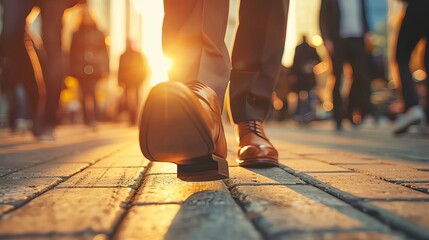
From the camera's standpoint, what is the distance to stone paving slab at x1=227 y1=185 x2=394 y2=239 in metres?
0.79

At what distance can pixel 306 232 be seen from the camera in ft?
2.51

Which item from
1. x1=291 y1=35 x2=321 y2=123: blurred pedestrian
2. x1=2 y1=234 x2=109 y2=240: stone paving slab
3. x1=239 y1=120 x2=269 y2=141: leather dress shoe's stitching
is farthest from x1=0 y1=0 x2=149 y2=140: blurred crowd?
x1=291 y1=35 x2=321 y2=123: blurred pedestrian

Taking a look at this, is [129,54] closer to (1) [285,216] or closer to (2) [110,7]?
(1) [285,216]

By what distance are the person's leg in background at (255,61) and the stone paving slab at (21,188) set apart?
2.59ft

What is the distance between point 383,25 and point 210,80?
36.4 m

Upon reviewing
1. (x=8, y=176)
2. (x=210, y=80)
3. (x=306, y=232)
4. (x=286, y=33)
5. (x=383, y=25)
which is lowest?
(x=8, y=176)

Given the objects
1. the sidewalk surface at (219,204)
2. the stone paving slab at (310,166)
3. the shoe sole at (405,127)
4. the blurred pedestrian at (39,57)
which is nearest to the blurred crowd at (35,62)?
the blurred pedestrian at (39,57)

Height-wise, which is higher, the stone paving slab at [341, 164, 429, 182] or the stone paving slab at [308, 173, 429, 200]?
the stone paving slab at [308, 173, 429, 200]

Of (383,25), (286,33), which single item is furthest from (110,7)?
(286,33)

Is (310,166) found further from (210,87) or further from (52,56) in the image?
(52,56)

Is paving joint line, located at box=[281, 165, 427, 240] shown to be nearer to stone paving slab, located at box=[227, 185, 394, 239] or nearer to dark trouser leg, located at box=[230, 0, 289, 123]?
stone paving slab, located at box=[227, 185, 394, 239]

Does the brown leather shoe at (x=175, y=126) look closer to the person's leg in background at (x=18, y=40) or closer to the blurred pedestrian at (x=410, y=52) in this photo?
the person's leg in background at (x=18, y=40)

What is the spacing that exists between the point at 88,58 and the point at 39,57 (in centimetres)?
231

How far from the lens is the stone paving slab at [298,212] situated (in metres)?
0.79
